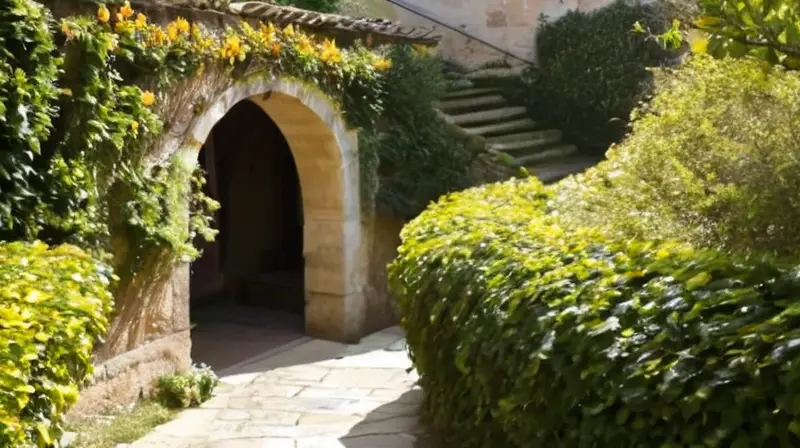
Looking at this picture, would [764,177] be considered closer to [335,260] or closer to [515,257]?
[515,257]

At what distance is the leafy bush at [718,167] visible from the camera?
3.51 metres

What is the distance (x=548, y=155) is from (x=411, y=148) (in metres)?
1.93

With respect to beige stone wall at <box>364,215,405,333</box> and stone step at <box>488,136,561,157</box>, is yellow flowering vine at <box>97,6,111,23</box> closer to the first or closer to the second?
beige stone wall at <box>364,215,405,333</box>

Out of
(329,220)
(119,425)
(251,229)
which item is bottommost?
(119,425)

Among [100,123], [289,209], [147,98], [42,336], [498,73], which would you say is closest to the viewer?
[42,336]

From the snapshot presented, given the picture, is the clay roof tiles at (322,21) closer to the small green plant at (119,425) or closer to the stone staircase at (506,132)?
the stone staircase at (506,132)

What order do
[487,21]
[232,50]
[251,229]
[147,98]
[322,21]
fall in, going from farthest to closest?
1. [487,21]
2. [251,229]
3. [322,21]
4. [232,50]
5. [147,98]

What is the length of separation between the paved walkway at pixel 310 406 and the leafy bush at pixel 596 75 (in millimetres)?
4053

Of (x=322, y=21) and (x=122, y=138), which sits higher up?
(x=322, y=21)

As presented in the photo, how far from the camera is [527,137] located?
1019 cm

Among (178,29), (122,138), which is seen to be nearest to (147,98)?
(122,138)

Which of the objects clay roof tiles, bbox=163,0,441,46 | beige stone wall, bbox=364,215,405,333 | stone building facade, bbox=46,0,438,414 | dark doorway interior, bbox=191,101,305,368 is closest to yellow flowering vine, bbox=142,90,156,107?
stone building facade, bbox=46,0,438,414

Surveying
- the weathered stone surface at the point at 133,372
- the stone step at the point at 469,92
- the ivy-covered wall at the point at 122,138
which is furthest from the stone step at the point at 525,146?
the weathered stone surface at the point at 133,372

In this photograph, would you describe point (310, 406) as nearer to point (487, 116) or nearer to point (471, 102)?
point (487, 116)
